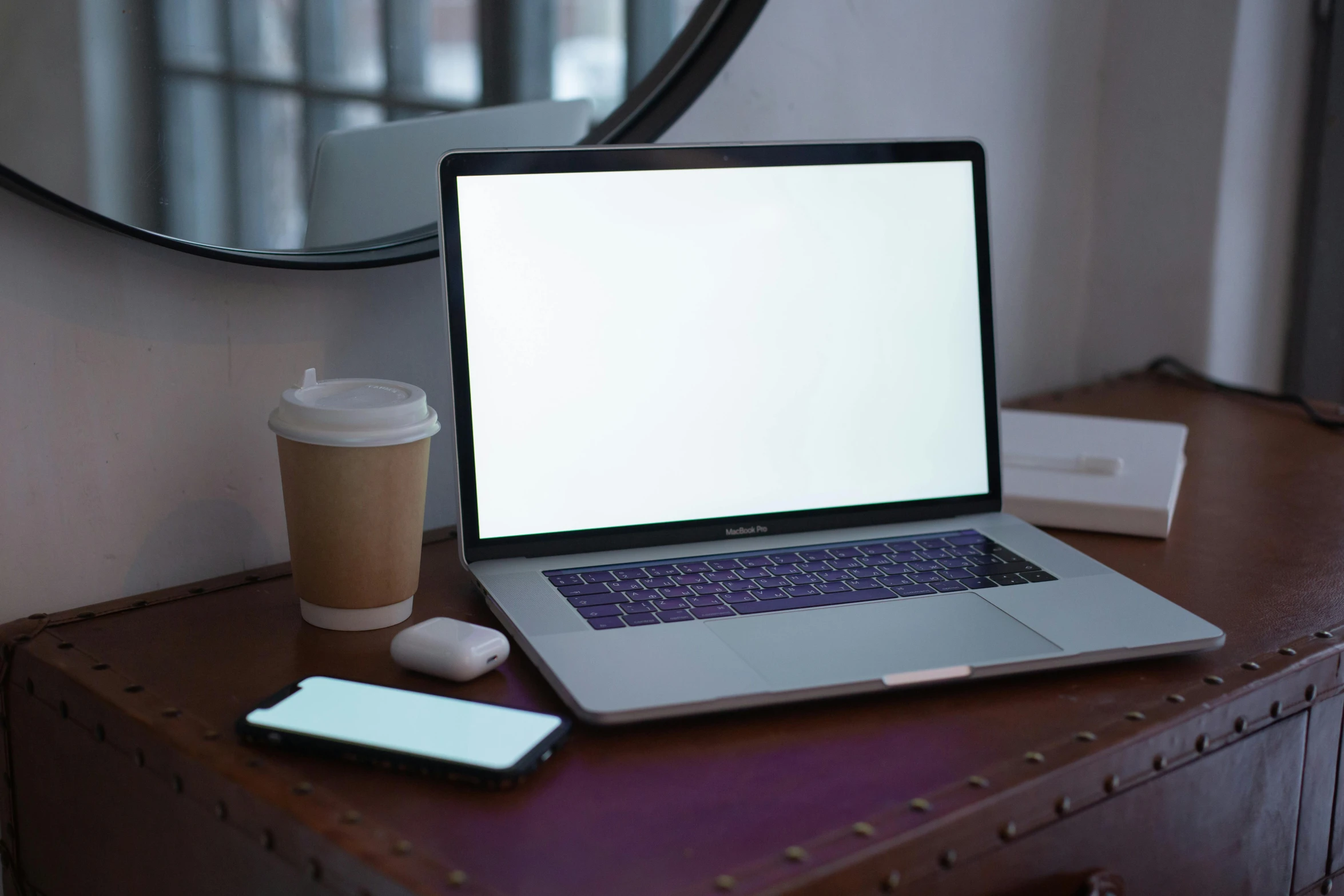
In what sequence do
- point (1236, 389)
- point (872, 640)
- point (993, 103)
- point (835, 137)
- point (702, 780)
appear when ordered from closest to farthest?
point (702, 780) < point (872, 640) < point (835, 137) < point (993, 103) < point (1236, 389)

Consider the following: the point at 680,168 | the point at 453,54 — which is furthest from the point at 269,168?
the point at 680,168

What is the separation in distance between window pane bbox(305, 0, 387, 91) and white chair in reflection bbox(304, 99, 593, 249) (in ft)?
0.10

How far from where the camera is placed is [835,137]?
1.09m

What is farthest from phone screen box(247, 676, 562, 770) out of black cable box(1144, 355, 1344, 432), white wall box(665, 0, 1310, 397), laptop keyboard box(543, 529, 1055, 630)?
black cable box(1144, 355, 1344, 432)

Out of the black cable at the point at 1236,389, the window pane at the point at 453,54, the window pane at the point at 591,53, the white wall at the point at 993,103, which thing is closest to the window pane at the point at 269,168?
the window pane at the point at 453,54

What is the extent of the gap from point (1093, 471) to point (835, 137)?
0.39m

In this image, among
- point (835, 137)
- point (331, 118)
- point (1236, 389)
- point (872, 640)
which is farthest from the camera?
point (1236, 389)

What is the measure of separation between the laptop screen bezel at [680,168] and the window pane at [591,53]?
0.15 metres

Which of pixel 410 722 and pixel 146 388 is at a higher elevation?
pixel 146 388

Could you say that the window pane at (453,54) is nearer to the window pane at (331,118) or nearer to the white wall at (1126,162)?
the window pane at (331,118)

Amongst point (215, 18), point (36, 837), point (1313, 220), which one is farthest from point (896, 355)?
point (1313, 220)

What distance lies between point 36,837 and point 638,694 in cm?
39

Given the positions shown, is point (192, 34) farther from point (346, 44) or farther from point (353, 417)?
point (353, 417)

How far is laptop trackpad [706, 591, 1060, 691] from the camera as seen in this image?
62 centimetres
